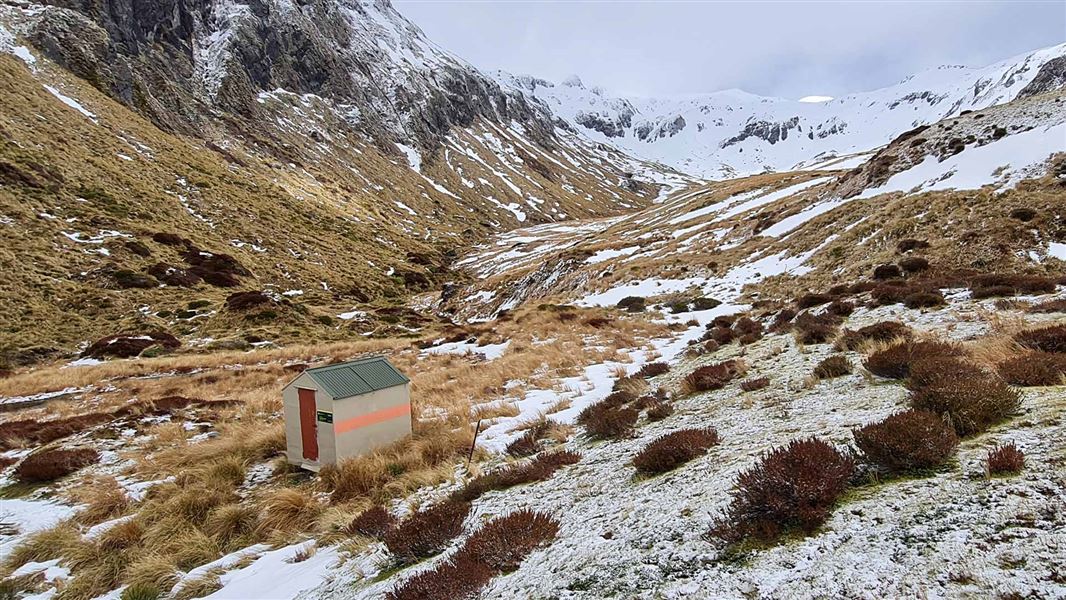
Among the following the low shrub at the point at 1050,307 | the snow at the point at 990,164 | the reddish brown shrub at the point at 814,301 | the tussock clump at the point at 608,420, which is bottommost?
the tussock clump at the point at 608,420

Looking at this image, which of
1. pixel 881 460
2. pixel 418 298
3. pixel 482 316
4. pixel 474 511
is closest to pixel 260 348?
pixel 482 316

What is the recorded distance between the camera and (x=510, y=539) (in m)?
5.30

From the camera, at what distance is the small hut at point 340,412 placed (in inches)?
380

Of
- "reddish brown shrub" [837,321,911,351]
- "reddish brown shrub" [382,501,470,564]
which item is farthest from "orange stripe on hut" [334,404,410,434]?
"reddish brown shrub" [837,321,911,351]

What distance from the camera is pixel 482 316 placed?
45625 mm

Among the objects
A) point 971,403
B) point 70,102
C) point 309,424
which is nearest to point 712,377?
point 971,403

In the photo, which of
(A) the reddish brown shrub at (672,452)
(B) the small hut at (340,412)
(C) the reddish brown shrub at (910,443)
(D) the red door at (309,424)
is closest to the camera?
(C) the reddish brown shrub at (910,443)

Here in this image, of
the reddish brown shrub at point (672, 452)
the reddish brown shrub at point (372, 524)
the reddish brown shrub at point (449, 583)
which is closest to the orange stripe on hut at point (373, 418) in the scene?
the reddish brown shrub at point (372, 524)

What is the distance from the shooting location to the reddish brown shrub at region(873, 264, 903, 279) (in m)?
18.9

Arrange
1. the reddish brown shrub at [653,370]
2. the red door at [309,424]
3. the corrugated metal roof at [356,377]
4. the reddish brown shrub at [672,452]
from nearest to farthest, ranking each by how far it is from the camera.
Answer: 1. the reddish brown shrub at [672,452]
2. the corrugated metal roof at [356,377]
3. the red door at [309,424]
4. the reddish brown shrub at [653,370]

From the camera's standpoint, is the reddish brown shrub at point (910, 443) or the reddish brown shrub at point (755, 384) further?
the reddish brown shrub at point (755, 384)

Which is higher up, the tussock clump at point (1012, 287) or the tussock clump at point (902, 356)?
the tussock clump at point (1012, 287)

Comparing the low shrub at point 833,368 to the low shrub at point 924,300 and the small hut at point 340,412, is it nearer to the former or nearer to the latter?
the low shrub at point 924,300

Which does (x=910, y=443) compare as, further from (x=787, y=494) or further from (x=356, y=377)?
(x=356, y=377)
